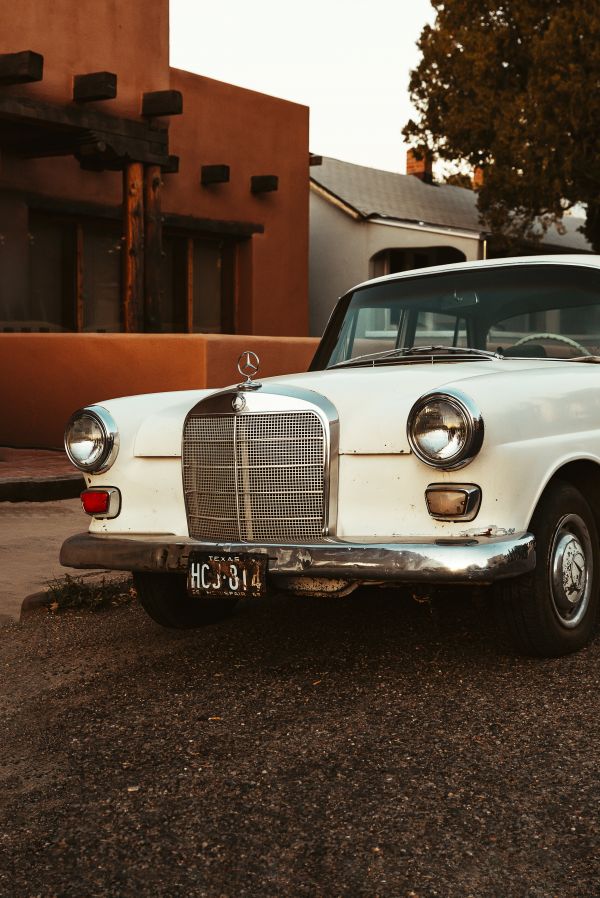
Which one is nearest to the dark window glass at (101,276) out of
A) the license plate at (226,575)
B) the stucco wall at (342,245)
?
the stucco wall at (342,245)

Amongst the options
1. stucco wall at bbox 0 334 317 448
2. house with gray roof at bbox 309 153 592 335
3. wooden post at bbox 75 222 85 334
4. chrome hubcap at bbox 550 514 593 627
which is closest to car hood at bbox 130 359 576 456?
chrome hubcap at bbox 550 514 593 627

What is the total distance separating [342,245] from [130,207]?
9.46 metres

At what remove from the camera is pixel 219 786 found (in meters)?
3.23

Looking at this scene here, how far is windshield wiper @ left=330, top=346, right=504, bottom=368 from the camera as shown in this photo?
4.91 metres

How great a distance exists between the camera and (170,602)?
4.93 m

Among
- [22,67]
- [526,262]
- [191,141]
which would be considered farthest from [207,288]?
[526,262]

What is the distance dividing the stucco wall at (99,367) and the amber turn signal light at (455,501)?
7.11m

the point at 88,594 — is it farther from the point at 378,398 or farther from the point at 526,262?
the point at 526,262

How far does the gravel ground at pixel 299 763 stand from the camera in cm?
271

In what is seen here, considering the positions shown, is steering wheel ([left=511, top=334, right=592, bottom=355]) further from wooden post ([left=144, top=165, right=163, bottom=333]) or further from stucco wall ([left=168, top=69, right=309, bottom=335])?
stucco wall ([left=168, top=69, right=309, bottom=335])

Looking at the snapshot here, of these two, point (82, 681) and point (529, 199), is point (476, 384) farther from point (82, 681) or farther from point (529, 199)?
point (529, 199)

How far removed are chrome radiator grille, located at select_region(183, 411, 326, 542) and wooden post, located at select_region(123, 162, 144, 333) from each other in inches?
329

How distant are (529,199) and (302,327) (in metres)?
7.29

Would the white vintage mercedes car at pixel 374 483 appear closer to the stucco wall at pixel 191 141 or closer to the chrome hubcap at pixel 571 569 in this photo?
the chrome hubcap at pixel 571 569
